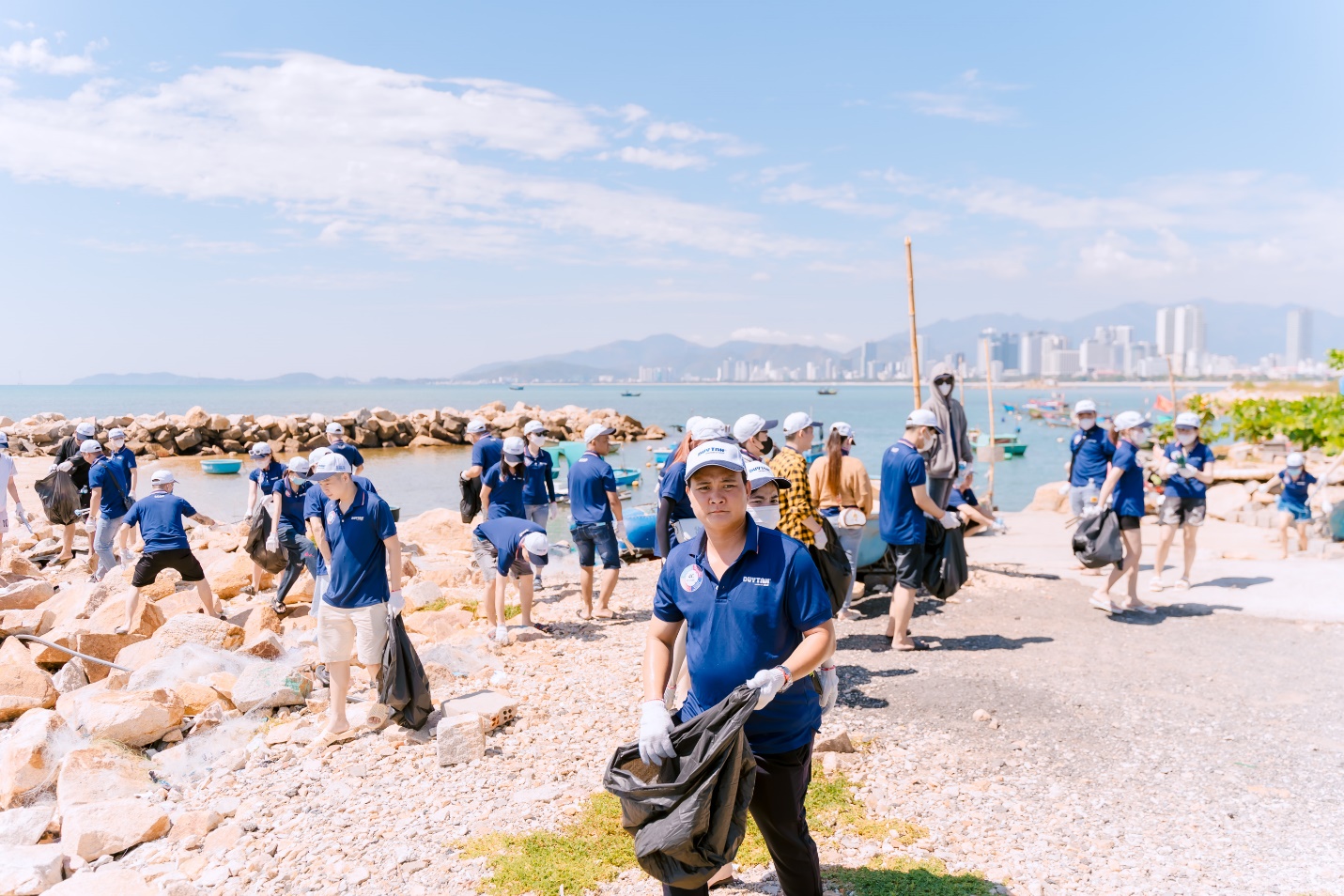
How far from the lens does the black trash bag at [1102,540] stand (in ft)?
26.4

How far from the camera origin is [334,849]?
427 centimetres

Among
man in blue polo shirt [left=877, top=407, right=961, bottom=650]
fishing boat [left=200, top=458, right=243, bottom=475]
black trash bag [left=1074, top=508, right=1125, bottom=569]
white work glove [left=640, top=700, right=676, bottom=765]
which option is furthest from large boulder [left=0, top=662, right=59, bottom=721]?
fishing boat [left=200, top=458, right=243, bottom=475]

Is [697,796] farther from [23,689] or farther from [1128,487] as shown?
[23,689]

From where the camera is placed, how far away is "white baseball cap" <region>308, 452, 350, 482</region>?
17.2ft

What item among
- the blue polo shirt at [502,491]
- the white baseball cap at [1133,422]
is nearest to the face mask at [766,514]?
the blue polo shirt at [502,491]

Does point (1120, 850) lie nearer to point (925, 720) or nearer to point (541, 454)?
point (925, 720)

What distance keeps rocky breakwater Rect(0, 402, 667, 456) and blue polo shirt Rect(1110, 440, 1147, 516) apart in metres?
32.8

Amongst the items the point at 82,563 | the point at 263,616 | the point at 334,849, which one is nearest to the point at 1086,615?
the point at 334,849

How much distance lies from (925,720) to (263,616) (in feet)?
21.2

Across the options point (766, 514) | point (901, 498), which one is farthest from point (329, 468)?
point (901, 498)

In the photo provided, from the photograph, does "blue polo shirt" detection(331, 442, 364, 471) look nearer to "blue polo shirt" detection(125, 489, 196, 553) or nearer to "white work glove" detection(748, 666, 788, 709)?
"blue polo shirt" detection(125, 489, 196, 553)

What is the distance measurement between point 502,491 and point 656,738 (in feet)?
20.4

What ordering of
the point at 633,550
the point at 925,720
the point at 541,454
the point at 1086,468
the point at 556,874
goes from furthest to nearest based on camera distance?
the point at 633,550 < the point at 1086,468 < the point at 541,454 < the point at 925,720 < the point at 556,874

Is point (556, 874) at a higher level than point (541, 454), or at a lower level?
lower
